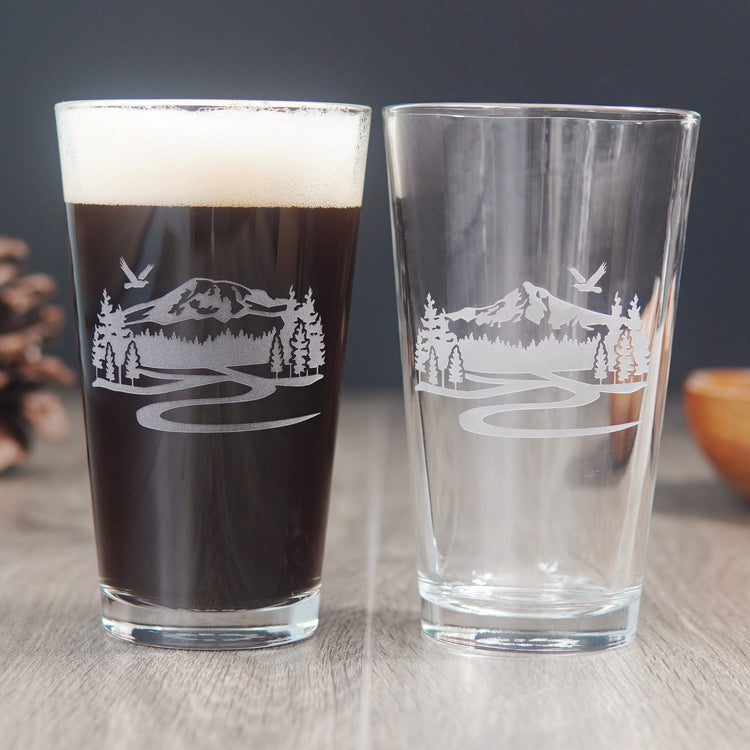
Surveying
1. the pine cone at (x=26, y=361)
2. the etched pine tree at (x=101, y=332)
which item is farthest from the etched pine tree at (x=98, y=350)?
the pine cone at (x=26, y=361)

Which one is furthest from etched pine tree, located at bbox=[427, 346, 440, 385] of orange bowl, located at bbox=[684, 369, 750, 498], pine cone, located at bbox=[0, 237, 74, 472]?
pine cone, located at bbox=[0, 237, 74, 472]

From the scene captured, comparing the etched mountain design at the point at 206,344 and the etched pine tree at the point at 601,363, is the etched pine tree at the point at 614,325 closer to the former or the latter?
the etched pine tree at the point at 601,363

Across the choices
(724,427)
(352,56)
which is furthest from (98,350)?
(352,56)

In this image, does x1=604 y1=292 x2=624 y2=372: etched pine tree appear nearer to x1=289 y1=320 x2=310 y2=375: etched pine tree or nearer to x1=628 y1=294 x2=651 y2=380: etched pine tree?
x1=628 y1=294 x2=651 y2=380: etched pine tree

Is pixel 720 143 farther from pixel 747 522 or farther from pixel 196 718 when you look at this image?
pixel 196 718

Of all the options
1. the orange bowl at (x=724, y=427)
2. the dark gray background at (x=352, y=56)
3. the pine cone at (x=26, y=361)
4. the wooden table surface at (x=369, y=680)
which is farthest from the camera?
the dark gray background at (x=352, y=56)

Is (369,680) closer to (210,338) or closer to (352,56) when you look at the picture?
(210,338)
